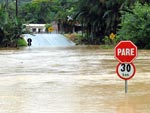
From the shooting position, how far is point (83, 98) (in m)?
13.3

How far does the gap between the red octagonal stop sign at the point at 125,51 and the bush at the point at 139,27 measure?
1439 inches

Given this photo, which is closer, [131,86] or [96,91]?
[96,91]

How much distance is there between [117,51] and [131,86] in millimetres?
3967

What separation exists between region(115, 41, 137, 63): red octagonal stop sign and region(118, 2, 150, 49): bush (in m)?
36.6

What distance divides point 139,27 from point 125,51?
37.4m

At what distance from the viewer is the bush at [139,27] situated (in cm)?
4894

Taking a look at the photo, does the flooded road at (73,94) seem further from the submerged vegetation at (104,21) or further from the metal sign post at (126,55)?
the submerged vegetation at (104,21)

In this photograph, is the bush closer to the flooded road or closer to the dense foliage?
the dense foliage

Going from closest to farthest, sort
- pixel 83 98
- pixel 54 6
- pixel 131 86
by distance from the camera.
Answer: pixel 83 98 → pixel 131 86 → pixel 54 6

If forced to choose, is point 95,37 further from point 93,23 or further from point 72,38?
point 72,38

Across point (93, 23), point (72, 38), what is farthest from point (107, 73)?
point (72, 38)

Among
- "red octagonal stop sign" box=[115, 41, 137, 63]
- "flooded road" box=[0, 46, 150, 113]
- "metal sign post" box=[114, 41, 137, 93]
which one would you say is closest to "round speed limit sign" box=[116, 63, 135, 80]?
"metal sign post" box=[114, 41, 137, 93]

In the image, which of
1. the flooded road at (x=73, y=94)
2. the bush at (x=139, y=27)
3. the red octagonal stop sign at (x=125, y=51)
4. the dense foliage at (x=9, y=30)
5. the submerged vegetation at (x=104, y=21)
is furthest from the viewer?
the dense foliage at (x=9, y=30)

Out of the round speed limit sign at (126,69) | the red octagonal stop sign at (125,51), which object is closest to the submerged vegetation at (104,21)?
the round speed limit sign at (126,69)
